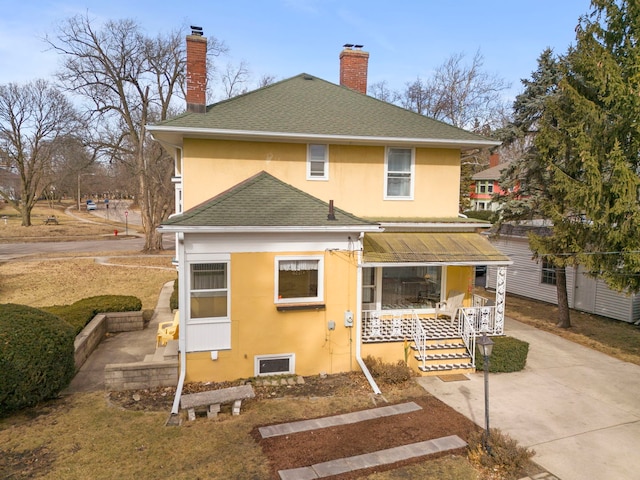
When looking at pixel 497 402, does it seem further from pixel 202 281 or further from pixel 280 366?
pixel 202 281

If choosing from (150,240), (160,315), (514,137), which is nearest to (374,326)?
(160,315)

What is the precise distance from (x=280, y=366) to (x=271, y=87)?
10366 millimetres

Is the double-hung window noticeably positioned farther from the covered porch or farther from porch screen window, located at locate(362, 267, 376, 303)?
porch screen window, located at locate(362, 267, 376, 303)

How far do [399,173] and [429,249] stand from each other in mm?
2932

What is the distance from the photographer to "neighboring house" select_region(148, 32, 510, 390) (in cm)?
1048

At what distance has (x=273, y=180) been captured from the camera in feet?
40.7

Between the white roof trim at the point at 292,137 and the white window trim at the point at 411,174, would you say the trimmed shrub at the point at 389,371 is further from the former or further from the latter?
the white roof trim at the point at 292,137

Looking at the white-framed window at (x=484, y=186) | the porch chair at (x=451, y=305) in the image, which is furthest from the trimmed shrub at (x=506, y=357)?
the white-framed window at (x=484, y=186)

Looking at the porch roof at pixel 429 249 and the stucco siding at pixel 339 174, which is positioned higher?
the stucco siding at pixel 339 174

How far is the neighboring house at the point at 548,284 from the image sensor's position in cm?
1808

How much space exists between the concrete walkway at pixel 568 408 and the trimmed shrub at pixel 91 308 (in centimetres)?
1097

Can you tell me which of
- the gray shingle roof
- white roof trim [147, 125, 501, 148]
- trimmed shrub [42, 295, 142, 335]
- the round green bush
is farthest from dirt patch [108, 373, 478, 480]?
white roof trim [147, 125, 501, 148]

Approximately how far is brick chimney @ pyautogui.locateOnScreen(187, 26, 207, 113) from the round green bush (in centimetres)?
726

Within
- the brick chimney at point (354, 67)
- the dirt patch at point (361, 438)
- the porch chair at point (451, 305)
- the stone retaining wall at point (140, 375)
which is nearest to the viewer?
the dirt patch at point (361, 438)
